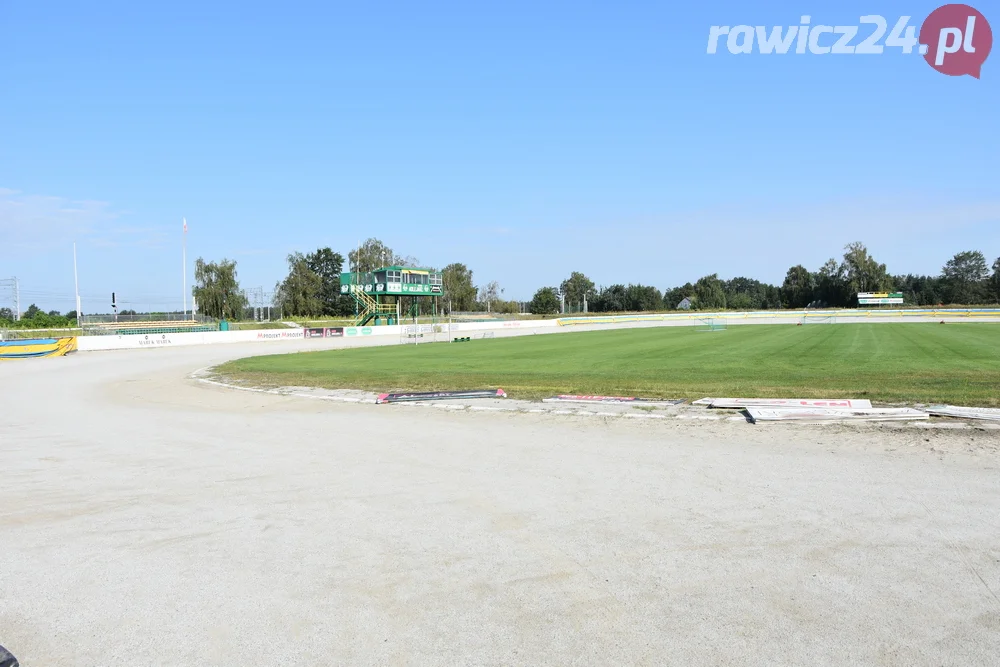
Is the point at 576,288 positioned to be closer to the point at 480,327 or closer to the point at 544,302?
the point at 544,302

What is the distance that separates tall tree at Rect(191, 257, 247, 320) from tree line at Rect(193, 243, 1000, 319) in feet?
0.43

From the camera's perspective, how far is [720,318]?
3233 inches

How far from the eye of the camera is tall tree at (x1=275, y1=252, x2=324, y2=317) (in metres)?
110

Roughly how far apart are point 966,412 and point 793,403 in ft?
9.10

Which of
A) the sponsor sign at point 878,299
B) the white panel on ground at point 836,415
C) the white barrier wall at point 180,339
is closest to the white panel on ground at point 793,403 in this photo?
the white panel on ground at point 836,415

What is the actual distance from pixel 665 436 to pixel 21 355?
43755 millimetres

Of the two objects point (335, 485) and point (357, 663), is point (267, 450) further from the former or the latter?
point (357, 663)

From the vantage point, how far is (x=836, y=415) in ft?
37.0

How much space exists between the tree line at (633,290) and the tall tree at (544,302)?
215mm

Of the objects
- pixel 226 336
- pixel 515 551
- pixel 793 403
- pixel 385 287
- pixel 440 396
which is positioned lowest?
pixel 440 396

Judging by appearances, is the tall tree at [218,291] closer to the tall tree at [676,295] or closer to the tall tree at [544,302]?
the tall tree at [544,302]

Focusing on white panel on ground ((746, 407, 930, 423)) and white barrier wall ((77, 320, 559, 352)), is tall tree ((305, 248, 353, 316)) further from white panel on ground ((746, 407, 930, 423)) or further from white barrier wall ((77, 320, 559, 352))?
white panel on ground ((746, 407, 930, 423))

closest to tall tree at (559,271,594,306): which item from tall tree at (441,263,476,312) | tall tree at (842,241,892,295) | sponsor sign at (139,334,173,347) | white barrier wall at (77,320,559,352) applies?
tall tree at (441,263,476,312)

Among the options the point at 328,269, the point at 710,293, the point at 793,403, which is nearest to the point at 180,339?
the point at 793,403
